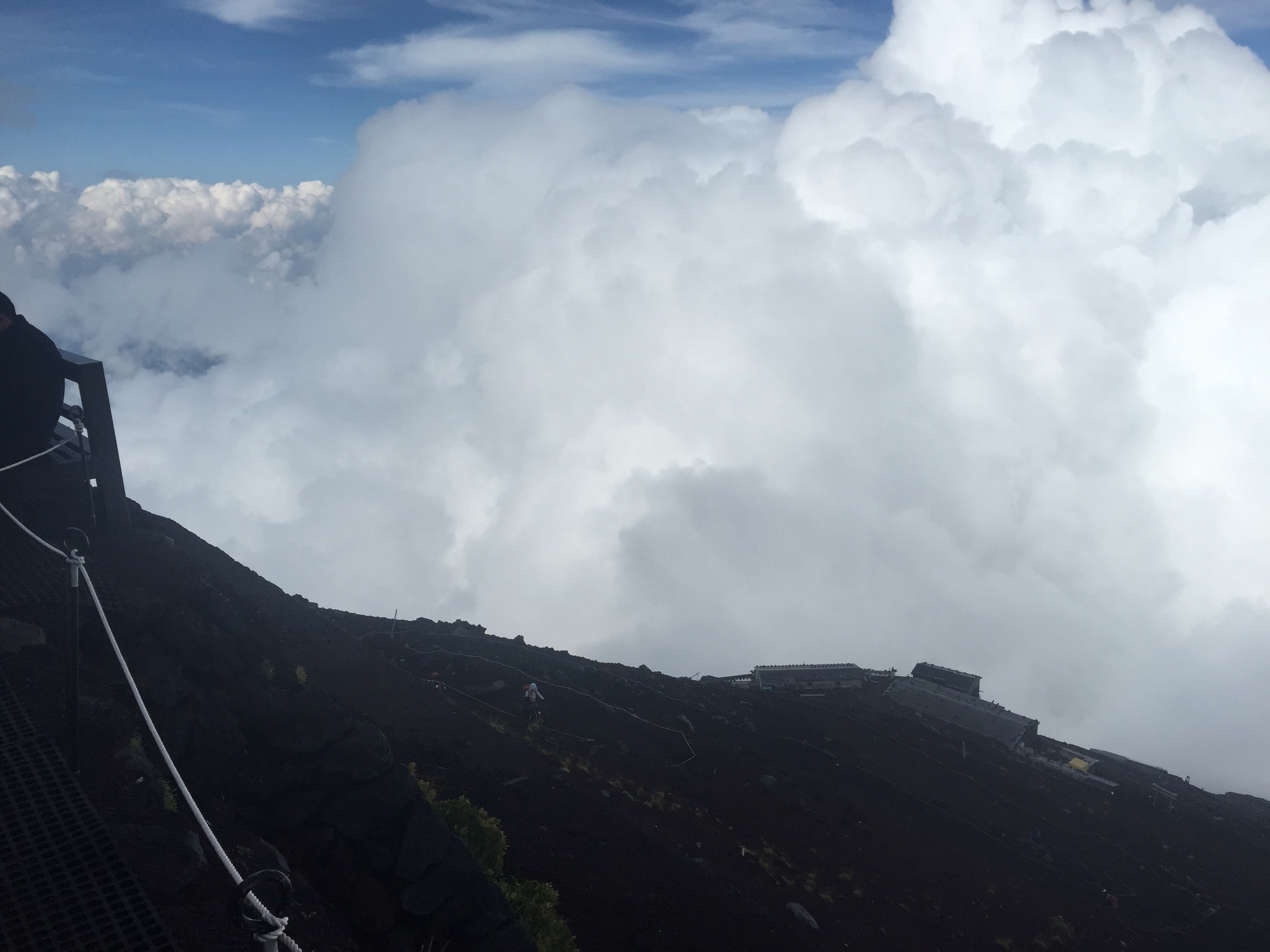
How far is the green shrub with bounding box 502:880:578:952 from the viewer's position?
12.1 m

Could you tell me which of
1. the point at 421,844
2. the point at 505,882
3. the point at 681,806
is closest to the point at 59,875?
the point at 421,844

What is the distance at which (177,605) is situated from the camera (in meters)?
14.8

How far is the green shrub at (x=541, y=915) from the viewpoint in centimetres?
1209

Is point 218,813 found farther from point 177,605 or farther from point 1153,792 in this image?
point 1153,792

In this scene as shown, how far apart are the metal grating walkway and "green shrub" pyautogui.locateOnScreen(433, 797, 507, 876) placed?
6.14 meters

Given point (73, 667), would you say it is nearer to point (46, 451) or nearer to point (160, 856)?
point (160, 856)

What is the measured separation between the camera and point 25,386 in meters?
15.4

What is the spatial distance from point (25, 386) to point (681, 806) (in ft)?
60.5

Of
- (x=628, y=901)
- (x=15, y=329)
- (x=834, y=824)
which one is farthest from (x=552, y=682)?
(x=15, y=329)

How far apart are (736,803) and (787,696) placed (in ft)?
58.5

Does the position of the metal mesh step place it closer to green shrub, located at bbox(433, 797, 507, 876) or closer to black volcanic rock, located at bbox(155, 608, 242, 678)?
black volcanic rock, located at bbox(155, 608, 242, 678)

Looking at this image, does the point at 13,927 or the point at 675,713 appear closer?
the point at 13,927

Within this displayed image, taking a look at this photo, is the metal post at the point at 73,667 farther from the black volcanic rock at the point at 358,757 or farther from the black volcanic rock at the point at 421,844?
the black volcanic rock at the point at 421,844

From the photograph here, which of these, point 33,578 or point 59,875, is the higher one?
point 59,875
